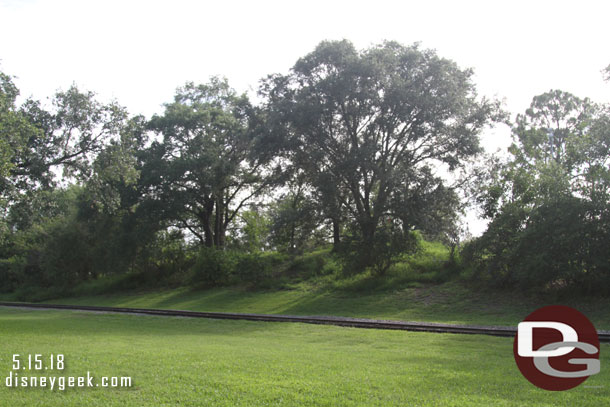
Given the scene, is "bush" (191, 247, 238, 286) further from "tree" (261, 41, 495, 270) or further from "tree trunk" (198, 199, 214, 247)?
"tree" (261, 41, 495, 270)

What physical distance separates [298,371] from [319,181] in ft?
71.4

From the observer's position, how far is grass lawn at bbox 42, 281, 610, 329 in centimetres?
2045

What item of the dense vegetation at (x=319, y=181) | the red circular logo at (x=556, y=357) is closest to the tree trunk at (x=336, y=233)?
the dense vegetation at (x=319, y=181)

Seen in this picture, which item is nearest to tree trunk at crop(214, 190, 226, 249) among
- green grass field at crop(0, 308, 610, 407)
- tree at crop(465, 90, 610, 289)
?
tree at crop(465, 90, 610, 289)

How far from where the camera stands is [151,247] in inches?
1623

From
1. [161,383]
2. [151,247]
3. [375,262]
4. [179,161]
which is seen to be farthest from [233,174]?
[161,383]

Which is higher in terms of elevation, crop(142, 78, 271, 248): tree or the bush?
crop(142, 78, 271, 248): tree

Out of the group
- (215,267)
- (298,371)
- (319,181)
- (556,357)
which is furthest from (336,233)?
(298,371)

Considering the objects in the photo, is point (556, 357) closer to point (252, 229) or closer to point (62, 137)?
point (62, 137)

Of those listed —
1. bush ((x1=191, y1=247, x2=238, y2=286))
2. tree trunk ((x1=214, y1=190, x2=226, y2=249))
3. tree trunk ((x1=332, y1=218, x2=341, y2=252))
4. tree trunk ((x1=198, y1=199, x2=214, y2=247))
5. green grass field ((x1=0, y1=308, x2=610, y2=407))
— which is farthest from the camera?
tree trunk ((x1=214, y1=190, x2=226, y2=249))

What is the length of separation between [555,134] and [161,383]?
47099 mm

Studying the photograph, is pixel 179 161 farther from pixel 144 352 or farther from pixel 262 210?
pixel 144 352

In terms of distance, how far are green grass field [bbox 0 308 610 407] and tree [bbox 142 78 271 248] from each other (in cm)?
2492

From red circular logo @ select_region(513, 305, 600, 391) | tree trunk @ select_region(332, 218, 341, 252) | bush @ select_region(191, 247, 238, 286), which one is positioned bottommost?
red circular logo @ select_region(513, 305, 600, 391)
